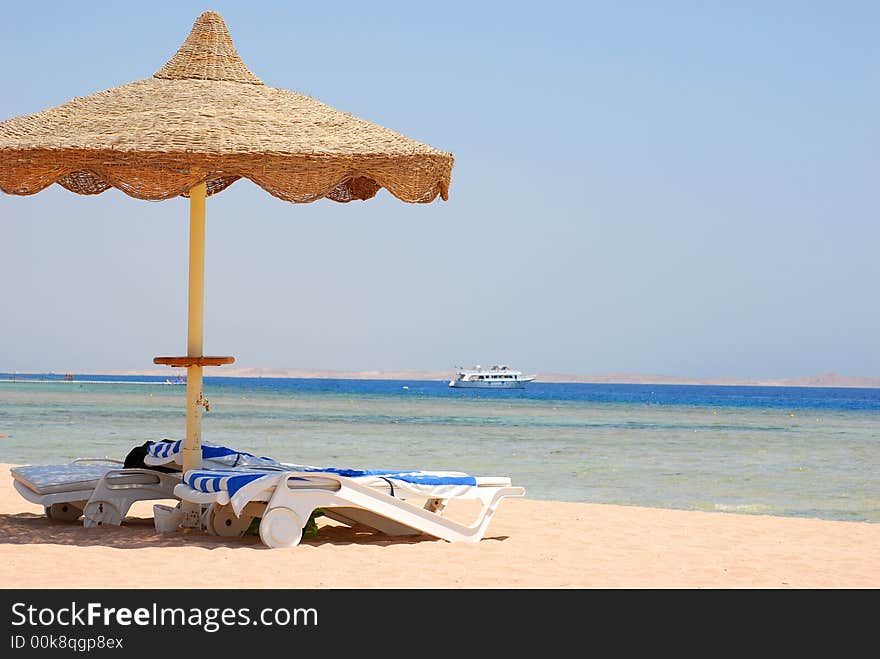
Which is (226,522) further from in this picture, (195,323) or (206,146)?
(206,146)

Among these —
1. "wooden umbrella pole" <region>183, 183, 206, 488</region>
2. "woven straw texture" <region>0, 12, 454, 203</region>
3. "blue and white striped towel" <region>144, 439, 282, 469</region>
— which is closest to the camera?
"woven straw texture" <region>0, 12, 454, 203</region>

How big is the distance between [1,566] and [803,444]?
2100cm

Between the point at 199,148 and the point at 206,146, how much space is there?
4cm

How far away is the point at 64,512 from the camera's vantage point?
24.6 ft

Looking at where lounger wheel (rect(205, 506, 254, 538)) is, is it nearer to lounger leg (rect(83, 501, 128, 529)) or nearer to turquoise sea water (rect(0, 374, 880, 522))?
lounger leg (rect(83, 501, 128, 529))

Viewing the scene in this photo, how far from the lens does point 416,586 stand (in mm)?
5262

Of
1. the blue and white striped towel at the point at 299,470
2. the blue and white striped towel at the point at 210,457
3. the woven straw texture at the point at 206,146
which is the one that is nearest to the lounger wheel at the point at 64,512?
the blue and white striped towel at the point at 210,457

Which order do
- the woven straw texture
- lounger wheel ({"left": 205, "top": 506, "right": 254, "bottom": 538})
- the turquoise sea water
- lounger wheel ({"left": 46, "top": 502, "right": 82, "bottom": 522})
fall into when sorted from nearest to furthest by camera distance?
the woven straw texture → lounger wheel ({"left": 205, "top": 506, "right": 254, "bottom": 538}) → lounger wheel ({"left": 46, "top": 502, "right": 82, "bottom": 522}) → the turquoise sea water

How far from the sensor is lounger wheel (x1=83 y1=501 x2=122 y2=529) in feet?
23.0

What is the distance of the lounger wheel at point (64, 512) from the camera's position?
24.6 ft

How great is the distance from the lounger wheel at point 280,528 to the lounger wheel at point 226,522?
424 mm

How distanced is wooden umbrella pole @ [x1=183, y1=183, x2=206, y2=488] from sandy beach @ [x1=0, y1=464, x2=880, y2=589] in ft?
1.63

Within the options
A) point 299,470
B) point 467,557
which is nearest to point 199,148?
point 299,470

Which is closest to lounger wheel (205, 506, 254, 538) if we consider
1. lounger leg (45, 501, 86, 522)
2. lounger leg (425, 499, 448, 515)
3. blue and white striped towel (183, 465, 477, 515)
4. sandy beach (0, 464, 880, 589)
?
sandy beach (0, 464, 880, 589)
